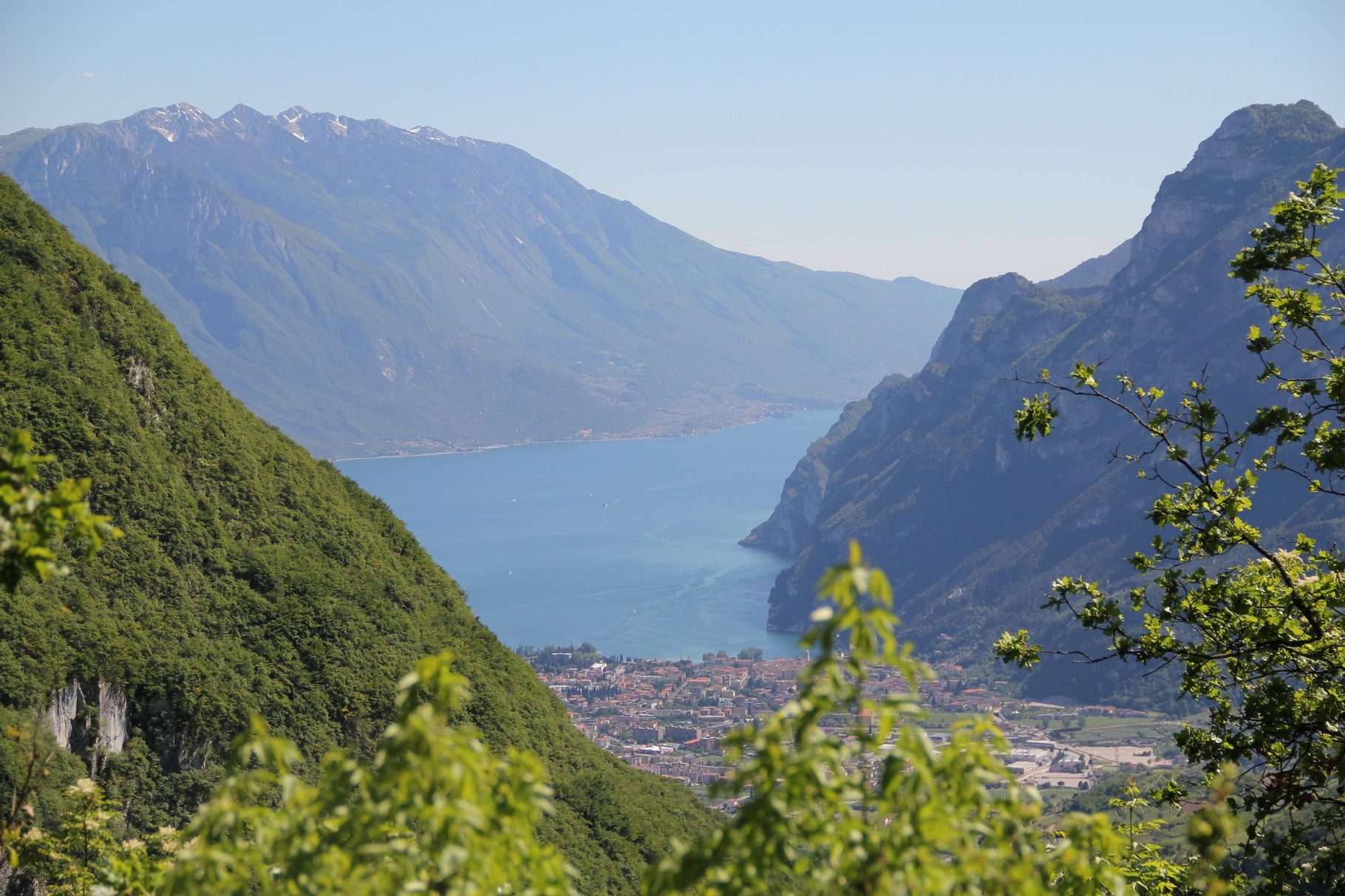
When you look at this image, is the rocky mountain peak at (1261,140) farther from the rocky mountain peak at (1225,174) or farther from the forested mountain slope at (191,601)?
the forested mountain slope at (191,601)

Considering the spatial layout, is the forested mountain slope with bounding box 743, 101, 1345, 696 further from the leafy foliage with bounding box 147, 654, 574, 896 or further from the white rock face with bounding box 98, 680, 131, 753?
the leafy foliage with bounding box 147, 654, 574, 896

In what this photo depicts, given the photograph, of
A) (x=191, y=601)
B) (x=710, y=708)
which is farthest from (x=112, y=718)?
(x=710, y=708)

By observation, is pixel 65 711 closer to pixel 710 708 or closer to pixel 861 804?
pixel 861 804

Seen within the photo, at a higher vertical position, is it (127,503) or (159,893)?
(127,503)

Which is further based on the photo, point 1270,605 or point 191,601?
point 191,601

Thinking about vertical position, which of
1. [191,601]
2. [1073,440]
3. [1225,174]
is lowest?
[191,601]

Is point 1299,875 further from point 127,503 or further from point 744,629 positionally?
point 744,629

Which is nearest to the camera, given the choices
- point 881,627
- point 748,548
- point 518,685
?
point 881,627

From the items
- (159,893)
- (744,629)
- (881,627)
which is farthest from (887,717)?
(744,629)
